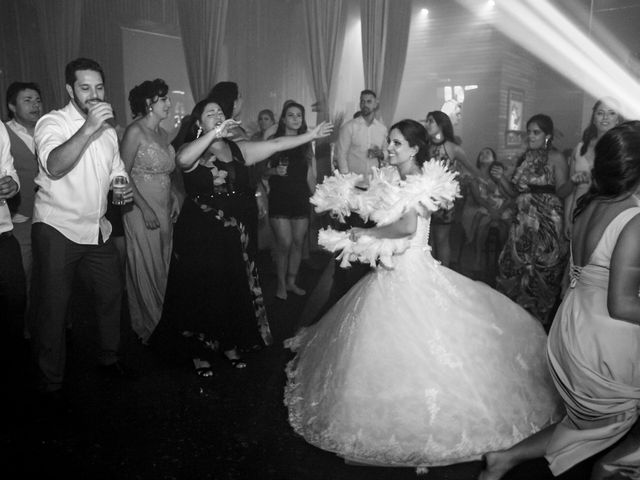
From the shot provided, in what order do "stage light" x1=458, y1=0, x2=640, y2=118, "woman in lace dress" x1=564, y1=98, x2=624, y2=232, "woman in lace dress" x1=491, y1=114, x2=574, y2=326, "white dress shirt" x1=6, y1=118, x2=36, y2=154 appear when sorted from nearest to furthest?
"white dress shirt" x1=6, y1=118, x2=36, y2=154 → "woman in lace dress" x1=564, y1=98, x2=624, y2=232 → "woman in lace dress" x1=491, y1=114, x2=574, y2=326 → "stage light" x1=458, y1=0, x2=640, y2=118

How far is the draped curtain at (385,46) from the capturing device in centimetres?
624

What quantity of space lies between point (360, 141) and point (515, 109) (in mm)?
4481

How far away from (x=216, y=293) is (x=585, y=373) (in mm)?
2028

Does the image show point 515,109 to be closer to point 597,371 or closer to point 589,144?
point 589,144

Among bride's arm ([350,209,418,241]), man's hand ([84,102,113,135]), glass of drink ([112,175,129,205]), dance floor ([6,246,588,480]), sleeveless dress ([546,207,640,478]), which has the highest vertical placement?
man's hand ([84,102,113,135])

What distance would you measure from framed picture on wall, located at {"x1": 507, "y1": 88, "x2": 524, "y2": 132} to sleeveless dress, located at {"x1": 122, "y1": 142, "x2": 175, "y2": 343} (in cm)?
677

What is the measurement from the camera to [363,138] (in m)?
5.50

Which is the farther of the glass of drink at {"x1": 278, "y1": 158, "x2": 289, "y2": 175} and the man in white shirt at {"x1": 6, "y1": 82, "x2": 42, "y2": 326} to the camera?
the glass of drink at {"x1": 278, "y1": 158, "x2": 289, "y2": 175}

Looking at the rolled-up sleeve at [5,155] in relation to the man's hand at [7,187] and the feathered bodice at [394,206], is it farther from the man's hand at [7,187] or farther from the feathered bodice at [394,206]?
the feathered bodice at [394,206]

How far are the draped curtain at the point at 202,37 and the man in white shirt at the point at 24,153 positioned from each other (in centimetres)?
254

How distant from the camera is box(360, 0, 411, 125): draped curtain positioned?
624cm

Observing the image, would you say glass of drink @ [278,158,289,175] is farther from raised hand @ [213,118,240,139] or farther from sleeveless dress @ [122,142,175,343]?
raised hand @ [213,118,240,139]

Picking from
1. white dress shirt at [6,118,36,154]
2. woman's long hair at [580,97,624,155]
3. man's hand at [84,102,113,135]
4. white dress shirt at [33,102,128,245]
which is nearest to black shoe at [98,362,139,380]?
white dress shirt at [33,102,128,245]

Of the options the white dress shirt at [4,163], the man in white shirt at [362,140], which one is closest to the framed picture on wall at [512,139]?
the man in white shirt at [362,140]
